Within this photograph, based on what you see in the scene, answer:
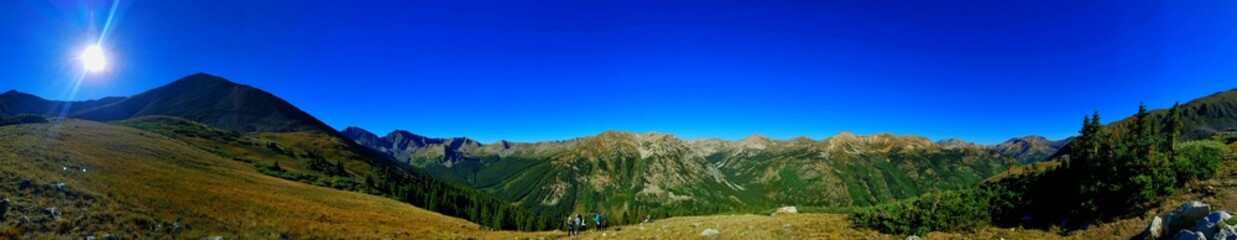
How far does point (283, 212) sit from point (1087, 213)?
233ft

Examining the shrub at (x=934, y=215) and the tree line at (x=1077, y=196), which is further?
the shrub at (x=934, y=215)

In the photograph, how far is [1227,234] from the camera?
675 inches

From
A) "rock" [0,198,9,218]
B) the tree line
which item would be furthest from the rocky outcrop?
"rock" [0,198,9,218]

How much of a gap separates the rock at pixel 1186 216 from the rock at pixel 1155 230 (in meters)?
0.43

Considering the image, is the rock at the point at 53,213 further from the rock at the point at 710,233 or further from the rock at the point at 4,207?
the rock at the point at 710,233

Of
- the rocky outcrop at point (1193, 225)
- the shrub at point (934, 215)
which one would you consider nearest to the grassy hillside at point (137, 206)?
the shrub at point (934, 215)

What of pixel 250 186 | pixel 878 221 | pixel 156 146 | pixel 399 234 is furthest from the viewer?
pixel 156 146

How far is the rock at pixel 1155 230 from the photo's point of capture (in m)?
22.7

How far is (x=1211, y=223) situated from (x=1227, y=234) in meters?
2.16

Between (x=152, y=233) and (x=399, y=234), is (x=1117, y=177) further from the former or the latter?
(x=152, y=233)

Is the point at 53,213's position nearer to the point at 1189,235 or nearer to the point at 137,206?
the point at 137,206

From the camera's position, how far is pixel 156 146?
326 feet

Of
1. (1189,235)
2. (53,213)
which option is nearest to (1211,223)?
(1189,235)

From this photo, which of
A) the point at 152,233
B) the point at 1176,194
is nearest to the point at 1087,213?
the point at 1176,194
